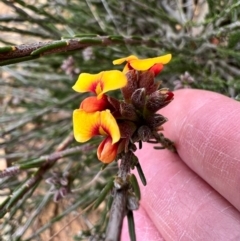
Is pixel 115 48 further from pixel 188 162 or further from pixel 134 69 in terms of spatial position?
pixel 134 69

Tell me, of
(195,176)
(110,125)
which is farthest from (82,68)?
(110,125)

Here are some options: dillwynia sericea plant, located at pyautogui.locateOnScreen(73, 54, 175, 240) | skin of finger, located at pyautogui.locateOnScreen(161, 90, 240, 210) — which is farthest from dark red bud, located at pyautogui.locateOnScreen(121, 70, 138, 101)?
skin of finger, located at pyautogui.locateOnScreen(161, 90, 240, 210)

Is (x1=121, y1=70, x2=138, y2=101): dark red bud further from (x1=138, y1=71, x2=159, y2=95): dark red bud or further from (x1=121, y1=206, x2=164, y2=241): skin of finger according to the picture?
(x1=121, y1=206, x2=164, y2=241): skin of finger

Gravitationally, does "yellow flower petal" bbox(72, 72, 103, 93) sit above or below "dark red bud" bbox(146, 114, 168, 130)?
above

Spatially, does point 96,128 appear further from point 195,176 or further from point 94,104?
point 195,176

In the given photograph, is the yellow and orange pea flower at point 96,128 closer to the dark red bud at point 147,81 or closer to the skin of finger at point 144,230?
the dark red bud at point 147,81

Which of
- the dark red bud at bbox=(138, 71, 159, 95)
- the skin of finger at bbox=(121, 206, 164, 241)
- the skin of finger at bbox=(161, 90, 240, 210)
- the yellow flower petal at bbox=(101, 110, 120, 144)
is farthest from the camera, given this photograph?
the skin of finger at bbox=(121, 206, 164, 241)

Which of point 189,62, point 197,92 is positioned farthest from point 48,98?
point 197,92
